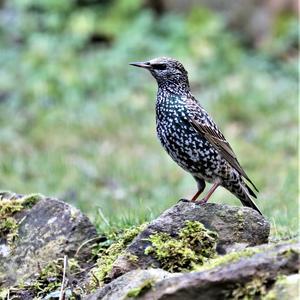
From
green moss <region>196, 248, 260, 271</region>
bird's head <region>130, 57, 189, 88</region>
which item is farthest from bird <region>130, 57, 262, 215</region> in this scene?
green moss <region>196, 248, 260, 271</region>

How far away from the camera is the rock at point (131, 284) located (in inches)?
172

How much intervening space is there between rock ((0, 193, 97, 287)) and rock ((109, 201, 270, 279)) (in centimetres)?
89

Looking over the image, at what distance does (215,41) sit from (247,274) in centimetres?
1253

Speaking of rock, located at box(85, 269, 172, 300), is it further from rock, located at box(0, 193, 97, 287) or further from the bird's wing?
the bird's wing

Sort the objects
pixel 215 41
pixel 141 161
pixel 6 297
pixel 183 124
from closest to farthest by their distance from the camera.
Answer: pixel 6 297
pixel 183 124
pixel 141 161
pixel 215 41

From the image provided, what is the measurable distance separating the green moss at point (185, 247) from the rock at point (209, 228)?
0.12ft

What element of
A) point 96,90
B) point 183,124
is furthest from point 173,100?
point 96,90

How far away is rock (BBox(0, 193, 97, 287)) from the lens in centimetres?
587

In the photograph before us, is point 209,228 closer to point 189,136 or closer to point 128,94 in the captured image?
point 189,136

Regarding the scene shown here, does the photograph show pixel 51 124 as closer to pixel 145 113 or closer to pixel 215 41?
pixel 145 113

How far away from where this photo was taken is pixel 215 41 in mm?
16391

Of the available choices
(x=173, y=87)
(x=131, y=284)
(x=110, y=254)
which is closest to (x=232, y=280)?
(x=131, y=284)

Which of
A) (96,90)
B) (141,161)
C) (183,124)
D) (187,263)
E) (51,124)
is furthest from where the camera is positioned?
(96,90)

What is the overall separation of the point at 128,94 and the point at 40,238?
8783mm
